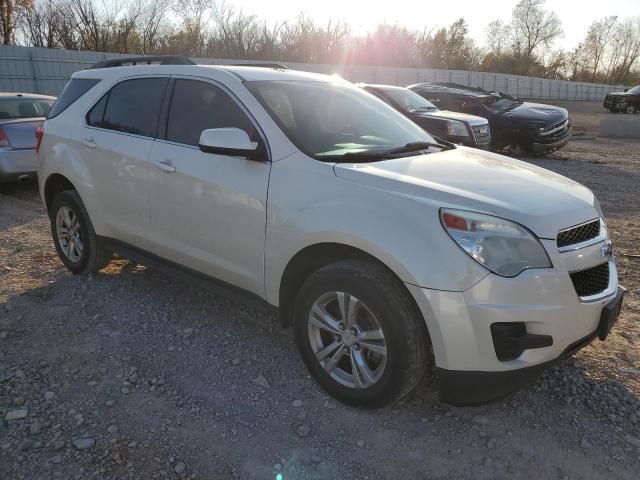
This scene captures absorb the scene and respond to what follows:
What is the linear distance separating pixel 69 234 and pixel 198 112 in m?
2.02

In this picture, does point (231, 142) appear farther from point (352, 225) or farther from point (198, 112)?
point (352, 225)

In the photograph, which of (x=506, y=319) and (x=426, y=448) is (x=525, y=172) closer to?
(x=506, y=319)

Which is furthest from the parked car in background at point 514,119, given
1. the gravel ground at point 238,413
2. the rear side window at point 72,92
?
the rear side window at point 72,92

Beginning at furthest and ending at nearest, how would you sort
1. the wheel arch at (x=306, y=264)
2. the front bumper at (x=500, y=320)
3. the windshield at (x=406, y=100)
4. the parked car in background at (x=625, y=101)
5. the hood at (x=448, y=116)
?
the parked car in background at (x=625, y=101) → the windshield at (x=406, y=100) → the hood at (x=448, y=116) → the wheel arch at (x=306, y=264) → the front bumper at (x=500, y=320)

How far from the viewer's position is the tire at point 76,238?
450cm

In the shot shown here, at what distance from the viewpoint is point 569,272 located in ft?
8.11

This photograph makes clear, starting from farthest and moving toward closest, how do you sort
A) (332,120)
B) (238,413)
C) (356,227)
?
(332,120), (238,413), (356,227)

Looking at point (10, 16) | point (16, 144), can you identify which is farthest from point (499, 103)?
point (10, 16)

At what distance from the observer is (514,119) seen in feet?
38.8

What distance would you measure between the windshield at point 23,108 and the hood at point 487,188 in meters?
7.22

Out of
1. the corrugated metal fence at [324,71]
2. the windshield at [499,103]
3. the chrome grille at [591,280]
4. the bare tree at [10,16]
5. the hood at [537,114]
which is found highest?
the bare tree at [10,16]

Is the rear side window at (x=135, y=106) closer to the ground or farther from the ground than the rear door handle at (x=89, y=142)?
farther from the ground

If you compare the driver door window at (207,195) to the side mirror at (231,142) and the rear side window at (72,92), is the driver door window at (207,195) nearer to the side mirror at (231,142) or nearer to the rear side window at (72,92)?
the side mirror at (231,142)

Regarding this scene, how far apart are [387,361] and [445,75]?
133ft
